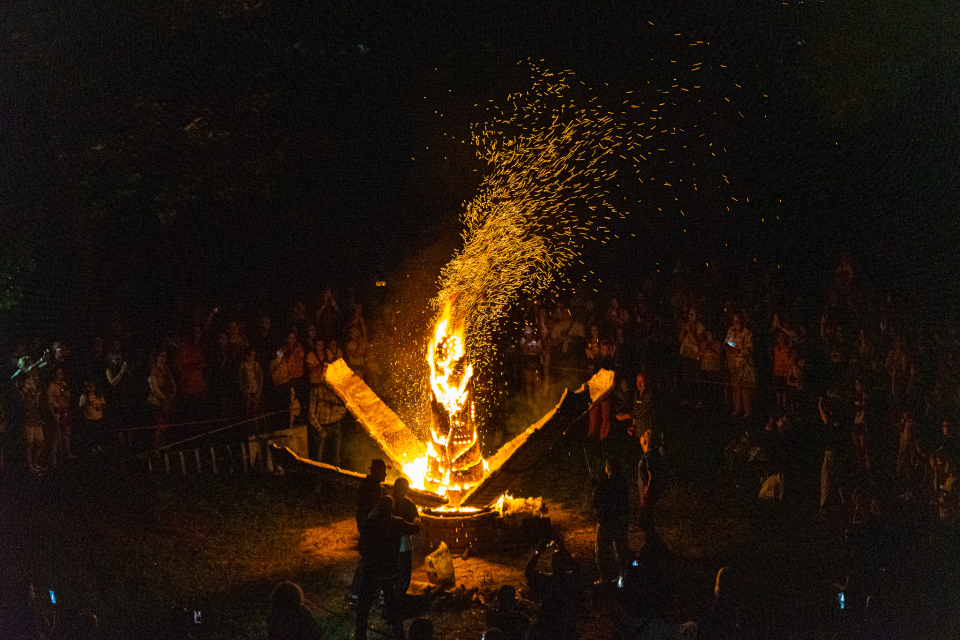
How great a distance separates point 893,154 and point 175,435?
1113cm

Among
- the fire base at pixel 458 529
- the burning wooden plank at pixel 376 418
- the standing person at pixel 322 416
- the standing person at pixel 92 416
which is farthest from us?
the standing person at pixel 322 416

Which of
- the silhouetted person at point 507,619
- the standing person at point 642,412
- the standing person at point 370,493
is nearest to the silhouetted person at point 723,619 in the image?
the silhouetted person at point 507,619

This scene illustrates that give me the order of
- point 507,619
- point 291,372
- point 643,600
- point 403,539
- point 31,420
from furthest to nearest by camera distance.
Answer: point 291,372
point 31,420
point 403,539
point 643,600
point 507,619

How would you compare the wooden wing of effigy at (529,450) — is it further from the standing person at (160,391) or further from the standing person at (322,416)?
the standing person at (160,391)

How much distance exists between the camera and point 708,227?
43.3ft

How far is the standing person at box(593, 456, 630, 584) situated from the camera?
21.9ft

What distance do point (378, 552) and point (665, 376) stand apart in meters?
6.77

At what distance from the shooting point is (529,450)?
783 centimetres

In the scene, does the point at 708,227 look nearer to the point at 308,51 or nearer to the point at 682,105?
the point at 682,105

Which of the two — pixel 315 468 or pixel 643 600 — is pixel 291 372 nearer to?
pixel 315 468

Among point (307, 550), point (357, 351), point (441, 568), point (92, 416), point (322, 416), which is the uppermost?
point (357, 351)

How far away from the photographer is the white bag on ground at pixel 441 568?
6945 mm

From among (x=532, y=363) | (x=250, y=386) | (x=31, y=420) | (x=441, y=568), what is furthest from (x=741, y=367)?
(x=31, y=420)

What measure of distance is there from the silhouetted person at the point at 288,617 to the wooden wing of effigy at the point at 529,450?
3.38m
